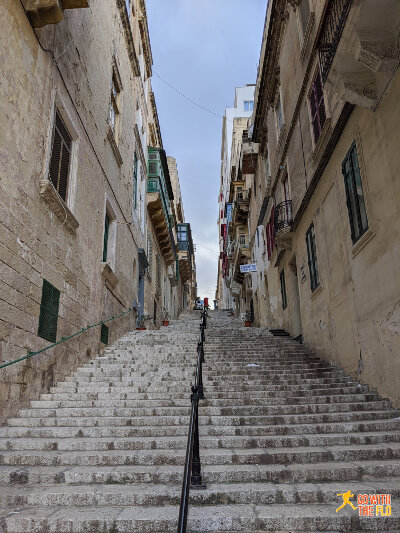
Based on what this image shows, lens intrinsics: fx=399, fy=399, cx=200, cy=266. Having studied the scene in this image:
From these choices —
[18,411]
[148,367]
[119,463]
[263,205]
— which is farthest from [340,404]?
[263,205]

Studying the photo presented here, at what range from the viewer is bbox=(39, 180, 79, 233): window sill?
7.06 metres

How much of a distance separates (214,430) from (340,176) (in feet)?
18.8

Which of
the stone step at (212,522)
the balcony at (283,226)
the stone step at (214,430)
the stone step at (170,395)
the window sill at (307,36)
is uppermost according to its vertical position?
the window sill at (307,36)

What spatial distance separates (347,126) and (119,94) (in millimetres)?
9757

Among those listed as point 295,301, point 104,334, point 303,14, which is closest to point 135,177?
point 104,334

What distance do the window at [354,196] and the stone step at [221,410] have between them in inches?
117

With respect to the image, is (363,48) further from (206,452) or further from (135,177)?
(135,177)

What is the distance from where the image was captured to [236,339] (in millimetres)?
12398

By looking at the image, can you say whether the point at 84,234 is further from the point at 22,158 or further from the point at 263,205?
the point at 263,205

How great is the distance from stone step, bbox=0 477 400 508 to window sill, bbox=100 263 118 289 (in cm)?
768

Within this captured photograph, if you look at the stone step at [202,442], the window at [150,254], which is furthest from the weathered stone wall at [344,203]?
the window at [150,254]

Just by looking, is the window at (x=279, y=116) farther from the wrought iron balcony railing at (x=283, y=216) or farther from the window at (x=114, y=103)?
the window at (x=114, y=103)

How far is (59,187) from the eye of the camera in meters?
8.29

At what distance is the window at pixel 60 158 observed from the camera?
26.3 feet
